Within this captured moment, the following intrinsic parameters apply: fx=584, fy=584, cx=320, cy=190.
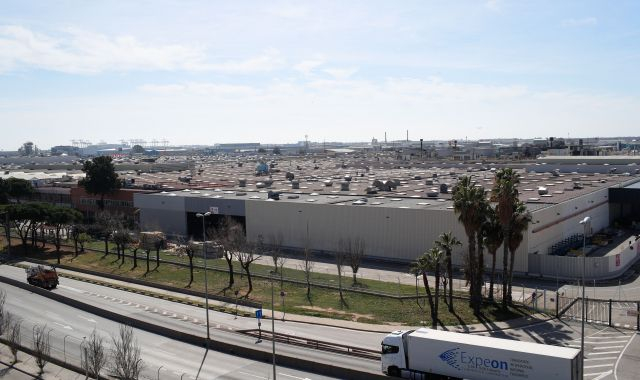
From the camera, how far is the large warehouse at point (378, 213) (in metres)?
72.0

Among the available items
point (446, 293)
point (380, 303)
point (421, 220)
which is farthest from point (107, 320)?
point (421, 220)

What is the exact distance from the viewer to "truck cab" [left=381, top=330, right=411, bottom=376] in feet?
117

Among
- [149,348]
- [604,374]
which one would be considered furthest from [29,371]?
[604,374]

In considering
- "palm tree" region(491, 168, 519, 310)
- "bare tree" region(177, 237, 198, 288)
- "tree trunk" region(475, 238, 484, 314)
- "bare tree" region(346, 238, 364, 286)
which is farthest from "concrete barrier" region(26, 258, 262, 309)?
"palm tree" region(491, 168, 519, 310)

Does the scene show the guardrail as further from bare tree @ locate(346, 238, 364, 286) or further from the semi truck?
bare tree @ locate(346, 238, 364, 286)

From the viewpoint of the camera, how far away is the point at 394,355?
118 feet

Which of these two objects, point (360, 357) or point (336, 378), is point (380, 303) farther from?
point (336, 378)

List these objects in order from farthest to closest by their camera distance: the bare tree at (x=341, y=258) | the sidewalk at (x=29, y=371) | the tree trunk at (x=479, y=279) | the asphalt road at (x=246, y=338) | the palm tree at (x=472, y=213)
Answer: the bare tree at (x=341, y=258) → the tree trunk at (x=479, y=279) → the palm tree at (x=472, y=213) → the sidewalk at (x=29, y=371) → the asphalt road at (x=246, y=338)

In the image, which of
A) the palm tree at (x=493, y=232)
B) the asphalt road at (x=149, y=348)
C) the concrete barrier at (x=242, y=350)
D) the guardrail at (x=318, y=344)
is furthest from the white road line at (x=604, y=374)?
the palm tree at (x=493, y=232)

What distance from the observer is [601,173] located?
130 meters

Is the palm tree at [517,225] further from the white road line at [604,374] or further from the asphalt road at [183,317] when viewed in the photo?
the white road line at [604,374]

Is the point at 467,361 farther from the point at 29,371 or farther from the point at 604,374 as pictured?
the point at 29,371

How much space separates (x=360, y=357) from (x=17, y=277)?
54.0 metres

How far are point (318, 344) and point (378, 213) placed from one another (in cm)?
3586
